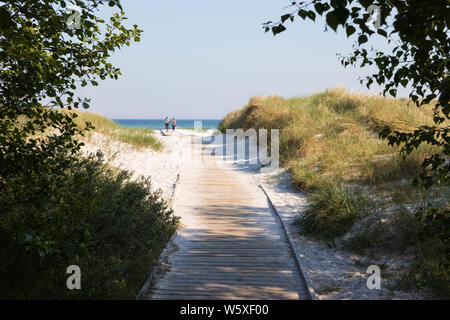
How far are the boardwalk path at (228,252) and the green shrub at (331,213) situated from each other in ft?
2.11

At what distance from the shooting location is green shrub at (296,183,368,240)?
769 centimetres

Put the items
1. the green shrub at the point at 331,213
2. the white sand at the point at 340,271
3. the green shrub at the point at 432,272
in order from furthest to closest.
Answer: the green shrub at the point at 331,213, the white sand at the point at 340,271, the green shrub at the point at 432,272

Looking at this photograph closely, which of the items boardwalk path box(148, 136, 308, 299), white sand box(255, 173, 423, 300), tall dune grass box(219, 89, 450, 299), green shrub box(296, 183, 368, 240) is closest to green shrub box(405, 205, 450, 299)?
tall dune grass box(219, 89, 450, 299)

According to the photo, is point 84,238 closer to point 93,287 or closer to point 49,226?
point 49,226

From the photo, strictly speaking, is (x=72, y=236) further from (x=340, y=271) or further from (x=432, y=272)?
(x=432, y=272)

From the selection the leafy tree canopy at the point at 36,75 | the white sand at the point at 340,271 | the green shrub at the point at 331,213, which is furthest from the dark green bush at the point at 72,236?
the green shrub at the point at 331,213

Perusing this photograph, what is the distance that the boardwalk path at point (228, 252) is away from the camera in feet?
18.1

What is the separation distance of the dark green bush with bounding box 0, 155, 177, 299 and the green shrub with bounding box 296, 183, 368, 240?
2.79 metres

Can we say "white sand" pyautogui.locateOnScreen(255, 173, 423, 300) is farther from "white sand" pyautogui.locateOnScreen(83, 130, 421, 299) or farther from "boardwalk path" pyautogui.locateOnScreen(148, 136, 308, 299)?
"boardwalk path" pyautogui.locateOnScreen(148, 136, 308, 299)

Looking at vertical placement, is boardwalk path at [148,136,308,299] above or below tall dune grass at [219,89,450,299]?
below

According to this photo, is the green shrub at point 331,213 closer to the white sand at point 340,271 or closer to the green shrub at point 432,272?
the white sand at point 340,271

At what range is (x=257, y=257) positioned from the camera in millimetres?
6715
